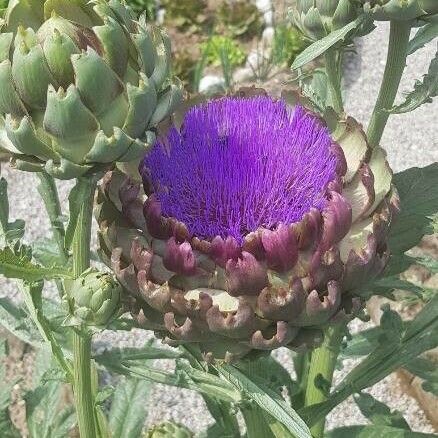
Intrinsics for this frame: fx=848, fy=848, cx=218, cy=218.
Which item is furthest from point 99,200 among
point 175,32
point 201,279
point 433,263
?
point 175,32

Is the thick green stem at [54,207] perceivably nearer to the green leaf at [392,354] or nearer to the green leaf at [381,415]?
the green leaf at [392,354]

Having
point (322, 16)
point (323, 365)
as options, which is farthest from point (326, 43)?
point (323, 365)

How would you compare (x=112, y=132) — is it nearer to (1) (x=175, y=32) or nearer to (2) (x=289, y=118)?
(2) (x=289, y=118)

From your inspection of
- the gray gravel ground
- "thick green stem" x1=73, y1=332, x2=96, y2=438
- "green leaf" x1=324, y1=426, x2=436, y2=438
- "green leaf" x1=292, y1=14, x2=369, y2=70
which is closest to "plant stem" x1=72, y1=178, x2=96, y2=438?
"thick green stem" x1=73, y1=332, x2=96, y2=438

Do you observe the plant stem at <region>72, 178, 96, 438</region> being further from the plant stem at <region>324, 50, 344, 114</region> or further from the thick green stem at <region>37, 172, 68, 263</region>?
the plant stem at <region>324, 50, 344, 114</region>

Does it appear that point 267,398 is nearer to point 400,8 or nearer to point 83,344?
point 83,344

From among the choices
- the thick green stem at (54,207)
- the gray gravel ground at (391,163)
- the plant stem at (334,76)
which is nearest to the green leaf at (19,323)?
the thick green stem at (54,207)
